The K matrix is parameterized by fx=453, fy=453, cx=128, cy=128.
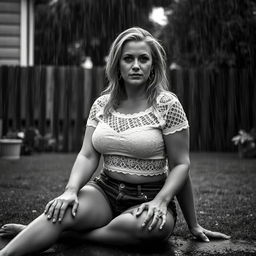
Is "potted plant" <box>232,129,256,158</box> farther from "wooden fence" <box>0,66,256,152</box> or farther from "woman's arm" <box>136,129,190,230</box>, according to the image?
"woman's arm" <box>136,129,190,230</box>

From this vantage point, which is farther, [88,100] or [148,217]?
[88,100]

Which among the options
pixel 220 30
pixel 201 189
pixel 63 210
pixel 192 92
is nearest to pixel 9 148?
pixel 192 92

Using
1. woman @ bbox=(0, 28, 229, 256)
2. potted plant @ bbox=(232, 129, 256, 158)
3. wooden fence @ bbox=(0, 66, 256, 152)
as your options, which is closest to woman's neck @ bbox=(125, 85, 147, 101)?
woman @ bbox=(0, 28, 229, 256)

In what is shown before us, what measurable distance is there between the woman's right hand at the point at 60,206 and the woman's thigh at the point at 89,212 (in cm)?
4

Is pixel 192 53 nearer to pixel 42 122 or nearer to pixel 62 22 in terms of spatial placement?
pixel 42 122

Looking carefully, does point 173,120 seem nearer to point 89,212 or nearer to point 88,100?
point 89,212

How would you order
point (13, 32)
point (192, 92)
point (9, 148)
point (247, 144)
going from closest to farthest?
point (9, 148), point (247, 144), point (192, 92), point (13, 32)

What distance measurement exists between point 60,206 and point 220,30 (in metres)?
8.03

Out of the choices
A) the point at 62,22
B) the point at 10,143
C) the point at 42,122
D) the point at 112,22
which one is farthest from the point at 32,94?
the point at 62,22

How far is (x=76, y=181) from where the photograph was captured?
2596 millimetres

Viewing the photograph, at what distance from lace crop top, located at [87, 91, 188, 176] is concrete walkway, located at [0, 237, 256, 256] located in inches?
16.9

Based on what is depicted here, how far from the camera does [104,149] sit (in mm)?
2684

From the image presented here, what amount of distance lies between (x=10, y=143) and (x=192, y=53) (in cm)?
602

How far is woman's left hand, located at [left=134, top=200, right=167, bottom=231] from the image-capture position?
2344 millimetres
